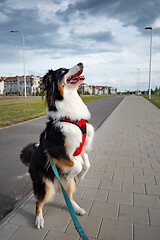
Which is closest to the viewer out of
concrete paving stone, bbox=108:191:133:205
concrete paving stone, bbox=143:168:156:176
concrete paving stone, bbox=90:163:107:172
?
concrete paving stone, bbox=108:191:133:205

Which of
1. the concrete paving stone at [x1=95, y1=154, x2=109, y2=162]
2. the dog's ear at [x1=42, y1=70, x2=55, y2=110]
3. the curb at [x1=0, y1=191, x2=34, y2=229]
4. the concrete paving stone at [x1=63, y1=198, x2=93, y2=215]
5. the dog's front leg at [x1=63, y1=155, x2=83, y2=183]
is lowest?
the curb at [x1=0, y1=191, x2=34, y2=229]

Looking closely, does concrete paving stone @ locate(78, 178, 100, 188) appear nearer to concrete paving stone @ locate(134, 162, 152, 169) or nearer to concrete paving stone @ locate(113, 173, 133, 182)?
concrete paving stone @ locate(113, 173, 133, 182)

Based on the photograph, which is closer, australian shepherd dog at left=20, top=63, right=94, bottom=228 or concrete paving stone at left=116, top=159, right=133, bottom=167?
australian shepherd dog at left=20, top=63, right=94, bottom=228

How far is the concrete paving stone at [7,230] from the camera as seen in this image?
249 centimetres

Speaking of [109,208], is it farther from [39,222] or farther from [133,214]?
[39,222]

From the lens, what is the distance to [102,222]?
2727mm

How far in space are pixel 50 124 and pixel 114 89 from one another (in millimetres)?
179204

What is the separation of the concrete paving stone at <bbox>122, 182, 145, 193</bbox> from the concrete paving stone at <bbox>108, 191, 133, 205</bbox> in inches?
6.2

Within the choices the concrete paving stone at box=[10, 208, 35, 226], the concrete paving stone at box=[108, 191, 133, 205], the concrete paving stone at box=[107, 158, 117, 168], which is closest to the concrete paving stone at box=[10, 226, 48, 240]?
the concrete paving stone at box=[10, 208, 35, 226]

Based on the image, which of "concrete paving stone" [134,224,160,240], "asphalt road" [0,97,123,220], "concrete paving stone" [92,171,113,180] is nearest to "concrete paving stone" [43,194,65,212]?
"asphalt road" [0,97,123,220]

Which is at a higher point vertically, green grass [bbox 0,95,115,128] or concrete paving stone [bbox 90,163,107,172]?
green grass [bbox 0,95,115,128]

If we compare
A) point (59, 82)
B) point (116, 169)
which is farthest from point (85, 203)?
point (59, 82)

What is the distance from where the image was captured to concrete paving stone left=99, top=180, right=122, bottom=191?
370 cm

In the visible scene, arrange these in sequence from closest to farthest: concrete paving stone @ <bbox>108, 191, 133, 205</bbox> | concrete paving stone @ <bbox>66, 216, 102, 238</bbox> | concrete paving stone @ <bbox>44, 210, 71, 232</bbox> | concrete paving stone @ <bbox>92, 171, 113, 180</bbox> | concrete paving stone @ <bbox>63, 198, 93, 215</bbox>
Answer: concrete paving stone @ <bbox>66, 216, 102, 238</bbox>
concrete paving stone @ <bbox>44, 210, 71, 232</bbox>
concrete paving stone @ <bbox>63, 198, 93, 215</bbox>
concrete paving stone @ <bbox>108, 191, 133, 205</bbox>
concrete paving stone @ <bbox>92, 171, 113, 180</bbox>
